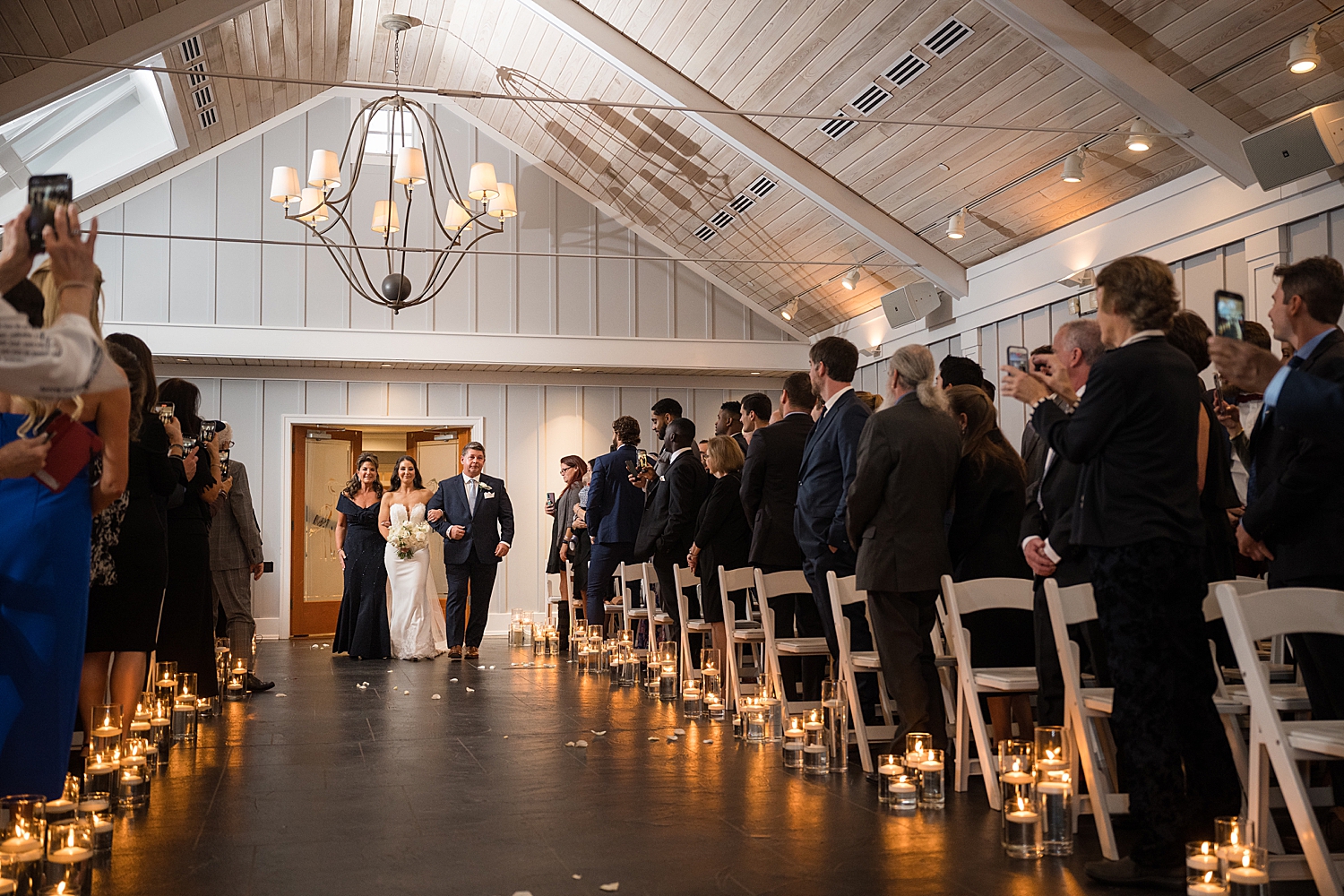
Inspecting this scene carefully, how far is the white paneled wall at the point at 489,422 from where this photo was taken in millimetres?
11680

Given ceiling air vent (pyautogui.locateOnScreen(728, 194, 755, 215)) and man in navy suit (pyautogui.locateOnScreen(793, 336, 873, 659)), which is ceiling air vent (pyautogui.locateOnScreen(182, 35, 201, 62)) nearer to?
ceiling air vent (pyautogui.locateOnScreen(728, 194, 755, 215))

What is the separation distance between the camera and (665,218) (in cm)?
1168

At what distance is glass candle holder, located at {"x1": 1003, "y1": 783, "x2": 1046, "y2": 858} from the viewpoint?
3.11m

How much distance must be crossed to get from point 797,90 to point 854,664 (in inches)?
192

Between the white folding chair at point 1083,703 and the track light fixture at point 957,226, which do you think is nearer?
the white folding chair at point 1083,703

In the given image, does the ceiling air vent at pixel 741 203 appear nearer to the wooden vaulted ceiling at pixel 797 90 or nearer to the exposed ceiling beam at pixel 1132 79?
the wooden vaulted ceiling at pixel 797 90

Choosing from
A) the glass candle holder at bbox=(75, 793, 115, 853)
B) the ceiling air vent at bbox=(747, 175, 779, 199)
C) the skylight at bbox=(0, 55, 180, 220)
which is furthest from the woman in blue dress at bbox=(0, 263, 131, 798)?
the ceiling air vent at bbox=(747, 175, 779, 199)

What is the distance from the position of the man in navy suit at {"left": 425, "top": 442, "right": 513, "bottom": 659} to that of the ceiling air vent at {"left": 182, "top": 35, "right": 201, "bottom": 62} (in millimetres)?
3646

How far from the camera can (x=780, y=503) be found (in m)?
5.70

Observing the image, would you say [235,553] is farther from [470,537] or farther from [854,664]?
[854,664]

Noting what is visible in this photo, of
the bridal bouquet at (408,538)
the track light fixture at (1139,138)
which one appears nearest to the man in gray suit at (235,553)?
the bridal bouquet at (408,538)

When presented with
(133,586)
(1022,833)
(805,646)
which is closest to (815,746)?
(805,646)

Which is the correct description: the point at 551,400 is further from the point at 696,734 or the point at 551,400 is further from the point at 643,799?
the point at 643,799

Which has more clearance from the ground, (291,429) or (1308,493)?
(291,429)
